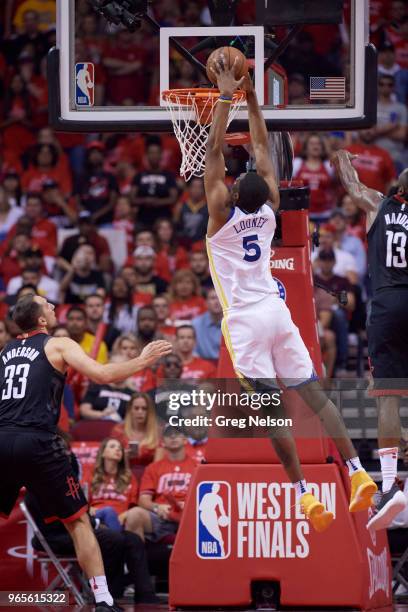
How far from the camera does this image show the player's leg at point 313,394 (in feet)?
27.2

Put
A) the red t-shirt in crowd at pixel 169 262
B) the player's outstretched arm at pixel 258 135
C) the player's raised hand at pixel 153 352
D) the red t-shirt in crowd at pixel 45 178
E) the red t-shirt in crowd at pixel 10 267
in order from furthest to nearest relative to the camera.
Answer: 1. the red t-shirt in crowd at pixel 45 178
2. the red t-shirt in crowd at pixel 10 267
3. the red t-shirt in crowd at pixel 169 262
4. the player's outstretched arm at pixel 258 135
5. the player's raised hand at pixel 153 352

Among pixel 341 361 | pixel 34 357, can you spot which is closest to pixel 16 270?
pixel 341 361

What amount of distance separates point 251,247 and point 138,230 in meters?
7.24

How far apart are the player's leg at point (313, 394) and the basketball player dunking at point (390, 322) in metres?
0.74

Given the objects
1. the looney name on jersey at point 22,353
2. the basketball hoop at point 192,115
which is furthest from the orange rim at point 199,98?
the looney name on jersey at point 22,353

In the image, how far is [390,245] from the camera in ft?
30.6

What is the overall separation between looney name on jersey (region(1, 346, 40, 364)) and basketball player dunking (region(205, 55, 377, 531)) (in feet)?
4.59

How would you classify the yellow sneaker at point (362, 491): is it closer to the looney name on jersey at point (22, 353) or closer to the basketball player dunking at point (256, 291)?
the basketball player dunking at point (256, 291)

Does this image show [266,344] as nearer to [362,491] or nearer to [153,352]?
[153,352]

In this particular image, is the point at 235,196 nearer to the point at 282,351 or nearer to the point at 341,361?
the point at 282,351

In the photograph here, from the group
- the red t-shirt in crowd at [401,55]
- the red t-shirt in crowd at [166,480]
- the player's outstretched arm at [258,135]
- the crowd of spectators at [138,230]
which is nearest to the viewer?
the player's outstretched arm at [258,135]

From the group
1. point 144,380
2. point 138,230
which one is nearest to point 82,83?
point 144,380

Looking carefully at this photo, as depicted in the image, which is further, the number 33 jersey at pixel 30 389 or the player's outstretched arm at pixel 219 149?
the number 33 jersey at pixel 30 389

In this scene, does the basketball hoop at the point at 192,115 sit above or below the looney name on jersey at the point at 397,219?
above
